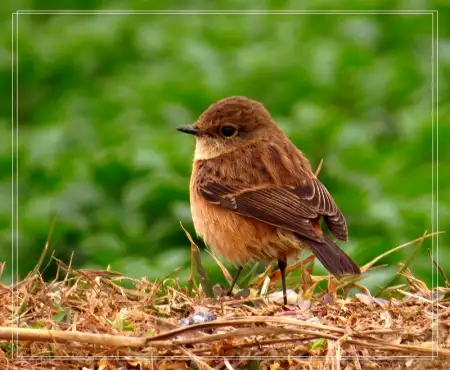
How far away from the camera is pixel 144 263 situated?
30.0ft

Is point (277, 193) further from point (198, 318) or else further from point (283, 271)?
point (198, 318)

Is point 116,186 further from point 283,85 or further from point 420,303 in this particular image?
point 420,303

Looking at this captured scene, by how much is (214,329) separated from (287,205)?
159cm

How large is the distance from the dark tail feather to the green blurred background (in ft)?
1.62

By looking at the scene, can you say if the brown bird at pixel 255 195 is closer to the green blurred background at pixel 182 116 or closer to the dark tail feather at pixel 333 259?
the dark tail feather at pixel 333 259

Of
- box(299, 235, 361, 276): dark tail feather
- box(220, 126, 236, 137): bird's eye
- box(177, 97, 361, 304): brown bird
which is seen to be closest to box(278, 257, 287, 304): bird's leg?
box(177, 97, 361, 304): brown bird

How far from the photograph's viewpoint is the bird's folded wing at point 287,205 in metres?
7.78

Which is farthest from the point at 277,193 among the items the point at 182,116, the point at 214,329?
the point at 182,116

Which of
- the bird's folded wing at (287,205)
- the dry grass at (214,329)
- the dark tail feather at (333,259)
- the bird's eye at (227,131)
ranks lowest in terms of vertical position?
the dry grass at (214,329)

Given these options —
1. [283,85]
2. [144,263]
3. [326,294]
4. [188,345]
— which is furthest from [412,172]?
[188,345]

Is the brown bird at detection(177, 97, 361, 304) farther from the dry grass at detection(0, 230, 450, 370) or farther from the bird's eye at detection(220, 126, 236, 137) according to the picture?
the dry grass at detection(0, 230, 450, 370)

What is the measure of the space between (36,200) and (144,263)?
8.34 ft

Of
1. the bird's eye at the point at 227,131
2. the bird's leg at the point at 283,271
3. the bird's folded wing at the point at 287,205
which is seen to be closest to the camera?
the bird's leg at the point at 283,271

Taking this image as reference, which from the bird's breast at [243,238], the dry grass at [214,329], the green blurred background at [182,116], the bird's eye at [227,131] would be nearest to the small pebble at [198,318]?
the dry grass at [214,329]
